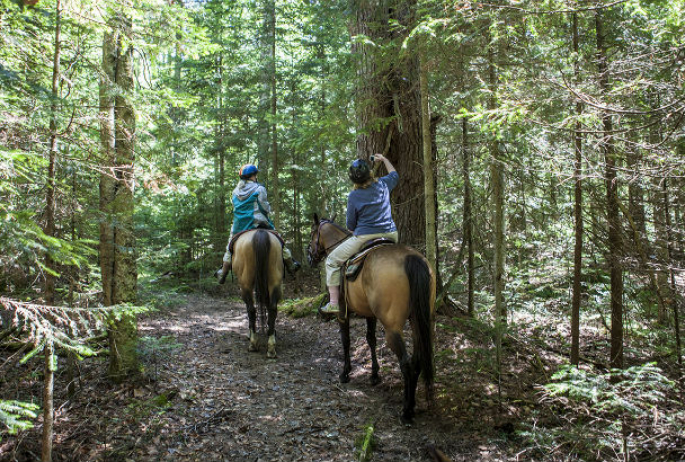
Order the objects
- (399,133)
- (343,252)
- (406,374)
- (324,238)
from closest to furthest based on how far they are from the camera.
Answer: (406,374)
(343,252)
(324,238)
(399,133)

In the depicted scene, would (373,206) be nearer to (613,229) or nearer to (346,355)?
(346,355)

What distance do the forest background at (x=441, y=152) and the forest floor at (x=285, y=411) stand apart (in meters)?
0.53

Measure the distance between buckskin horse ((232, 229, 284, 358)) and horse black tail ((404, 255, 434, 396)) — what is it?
3.43 m

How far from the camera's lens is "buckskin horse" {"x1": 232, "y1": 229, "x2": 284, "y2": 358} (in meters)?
7.12

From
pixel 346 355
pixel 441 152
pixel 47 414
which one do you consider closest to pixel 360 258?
pixel 346 355

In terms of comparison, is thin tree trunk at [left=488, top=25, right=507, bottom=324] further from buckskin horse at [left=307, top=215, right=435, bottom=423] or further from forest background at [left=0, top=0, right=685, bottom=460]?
buckskin horse at [left=307, top=215, right=435, bottom=423]

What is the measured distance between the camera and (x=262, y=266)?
7.12 m

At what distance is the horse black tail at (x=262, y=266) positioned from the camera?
7.11 metres

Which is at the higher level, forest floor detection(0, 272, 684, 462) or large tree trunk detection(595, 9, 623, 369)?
large tree trunk detection(595, 9, 623, 369)

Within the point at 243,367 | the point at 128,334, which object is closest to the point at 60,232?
the point at 128,334

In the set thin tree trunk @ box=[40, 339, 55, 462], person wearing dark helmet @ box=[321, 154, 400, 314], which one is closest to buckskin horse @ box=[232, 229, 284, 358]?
person wearing dark helmet @ box=[321, 154, 400, 314]

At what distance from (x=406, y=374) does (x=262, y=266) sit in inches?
144

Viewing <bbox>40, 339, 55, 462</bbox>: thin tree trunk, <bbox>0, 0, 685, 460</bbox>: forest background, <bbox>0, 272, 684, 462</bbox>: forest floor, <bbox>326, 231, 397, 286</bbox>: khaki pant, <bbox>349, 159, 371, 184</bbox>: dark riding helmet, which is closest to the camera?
<bbox>40, 339, 55, 462</bbox>: thin tree trunk

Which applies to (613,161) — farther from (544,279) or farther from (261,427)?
(261,427)
